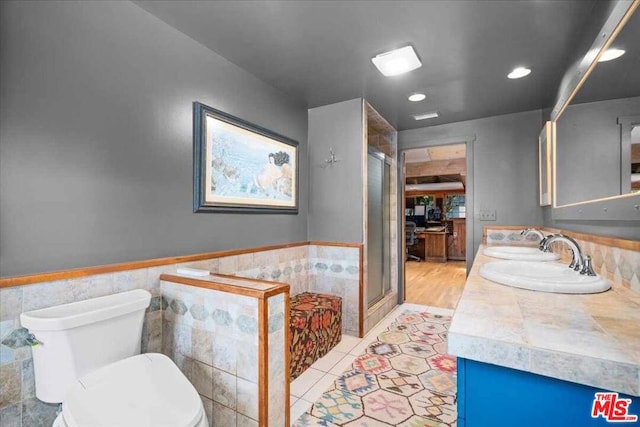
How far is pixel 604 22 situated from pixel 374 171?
84.0 inches

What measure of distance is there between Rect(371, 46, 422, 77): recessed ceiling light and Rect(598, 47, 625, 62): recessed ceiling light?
3.33ft

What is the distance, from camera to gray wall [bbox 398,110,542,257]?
3195 millimetres

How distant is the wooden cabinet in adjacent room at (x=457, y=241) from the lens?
7.84 metres

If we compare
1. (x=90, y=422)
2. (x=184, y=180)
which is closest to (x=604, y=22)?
(x=184, y=180)

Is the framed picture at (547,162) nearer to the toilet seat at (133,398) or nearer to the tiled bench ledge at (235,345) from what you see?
the tiled bench ledge at (235,345)

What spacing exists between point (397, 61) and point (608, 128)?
1.33 meters

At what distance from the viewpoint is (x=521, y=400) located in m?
0.70

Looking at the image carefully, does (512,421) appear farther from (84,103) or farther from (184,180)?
(84,103)

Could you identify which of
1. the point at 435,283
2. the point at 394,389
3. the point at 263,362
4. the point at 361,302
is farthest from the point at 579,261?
the point at 435,283

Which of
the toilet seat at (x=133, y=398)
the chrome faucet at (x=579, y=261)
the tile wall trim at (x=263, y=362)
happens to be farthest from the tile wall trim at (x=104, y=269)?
the chrome faucet at (x=579, y=261)

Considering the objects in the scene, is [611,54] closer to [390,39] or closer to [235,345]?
[390,39]

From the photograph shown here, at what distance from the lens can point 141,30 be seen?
5.45 ft

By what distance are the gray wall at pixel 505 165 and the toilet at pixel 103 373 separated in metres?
3.30

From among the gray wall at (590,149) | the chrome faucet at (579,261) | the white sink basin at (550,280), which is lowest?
the white sink basin at (550,280)
